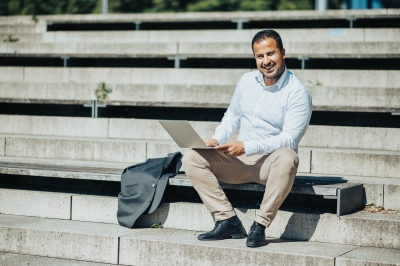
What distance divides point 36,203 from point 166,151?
1.29m

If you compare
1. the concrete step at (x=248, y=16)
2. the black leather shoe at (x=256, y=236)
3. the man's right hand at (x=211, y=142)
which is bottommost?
the black leather shoe at (x=256, y=236)

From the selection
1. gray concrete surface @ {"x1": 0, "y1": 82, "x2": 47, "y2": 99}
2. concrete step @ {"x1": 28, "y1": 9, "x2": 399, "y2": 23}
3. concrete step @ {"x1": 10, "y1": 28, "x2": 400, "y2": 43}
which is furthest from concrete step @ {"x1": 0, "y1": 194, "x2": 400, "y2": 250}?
concrete step @ {"x1": 28, "y1": 9, "x2": 399, "y2": 23}

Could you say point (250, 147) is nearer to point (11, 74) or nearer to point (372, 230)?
point (372, 230)

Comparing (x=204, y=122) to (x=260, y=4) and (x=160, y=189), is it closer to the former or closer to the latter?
(x=160, y=189)

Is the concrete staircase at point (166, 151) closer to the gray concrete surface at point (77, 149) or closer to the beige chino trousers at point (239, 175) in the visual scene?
the gray concrete surface at point (77, 149)

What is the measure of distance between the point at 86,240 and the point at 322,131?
8.31 ft

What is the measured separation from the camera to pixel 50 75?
27.6 feet

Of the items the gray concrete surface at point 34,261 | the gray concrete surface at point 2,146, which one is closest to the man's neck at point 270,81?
the gray concrete surface at point 34,261

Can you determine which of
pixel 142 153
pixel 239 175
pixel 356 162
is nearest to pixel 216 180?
pixel 239 175

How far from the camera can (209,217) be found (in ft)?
16.5

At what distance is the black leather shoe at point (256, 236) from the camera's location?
446 cm

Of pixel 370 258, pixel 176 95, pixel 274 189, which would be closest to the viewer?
pixel 370 258

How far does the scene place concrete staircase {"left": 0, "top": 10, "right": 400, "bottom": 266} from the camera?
4.66 metres

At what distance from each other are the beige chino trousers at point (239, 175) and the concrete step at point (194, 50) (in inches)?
116
